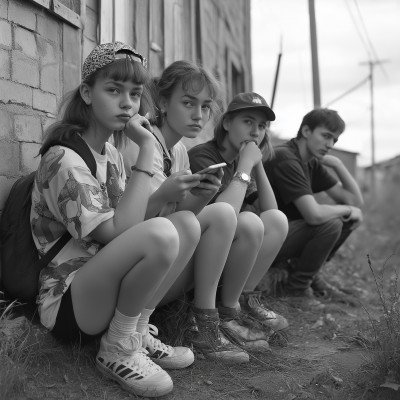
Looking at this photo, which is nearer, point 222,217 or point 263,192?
point 222,217

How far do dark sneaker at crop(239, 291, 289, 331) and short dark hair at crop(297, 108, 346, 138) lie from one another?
1622 mm

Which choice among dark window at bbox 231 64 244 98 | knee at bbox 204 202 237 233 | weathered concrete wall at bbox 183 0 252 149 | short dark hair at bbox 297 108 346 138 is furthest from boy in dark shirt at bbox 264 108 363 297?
dark window at bbox 231 64 244 98

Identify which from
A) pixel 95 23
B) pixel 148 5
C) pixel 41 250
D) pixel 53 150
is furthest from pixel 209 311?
pixel 148 5

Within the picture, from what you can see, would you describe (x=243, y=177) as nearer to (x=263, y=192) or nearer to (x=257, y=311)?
(x=263, y=192)

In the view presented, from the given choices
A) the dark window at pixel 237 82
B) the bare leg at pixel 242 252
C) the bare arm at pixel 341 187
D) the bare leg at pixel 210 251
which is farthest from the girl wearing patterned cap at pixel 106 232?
the dark window at pixel 237 82

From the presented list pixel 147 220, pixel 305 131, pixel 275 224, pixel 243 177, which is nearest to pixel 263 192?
pixel 275 224

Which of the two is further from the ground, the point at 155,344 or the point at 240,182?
the point at 240,182

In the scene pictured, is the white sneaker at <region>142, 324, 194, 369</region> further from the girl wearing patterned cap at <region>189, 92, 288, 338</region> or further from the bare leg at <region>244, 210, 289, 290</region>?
the bare leg at <region>244, 210, 289, 290</region>

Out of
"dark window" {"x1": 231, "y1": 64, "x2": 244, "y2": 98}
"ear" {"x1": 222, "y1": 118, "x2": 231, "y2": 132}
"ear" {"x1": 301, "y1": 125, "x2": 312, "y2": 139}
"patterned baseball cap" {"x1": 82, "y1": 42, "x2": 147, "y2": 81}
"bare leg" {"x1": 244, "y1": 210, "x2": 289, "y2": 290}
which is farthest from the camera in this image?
"dark window" {"x1": 231, "y1": 64, "x2": 244, "y2": 98}

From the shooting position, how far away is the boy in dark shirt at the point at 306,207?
407 centimetres

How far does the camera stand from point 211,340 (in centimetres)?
269

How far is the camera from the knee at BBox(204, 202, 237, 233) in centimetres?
260

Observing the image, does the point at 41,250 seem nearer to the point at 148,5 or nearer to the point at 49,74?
the point at 49,74

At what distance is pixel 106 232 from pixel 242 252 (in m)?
0.92
